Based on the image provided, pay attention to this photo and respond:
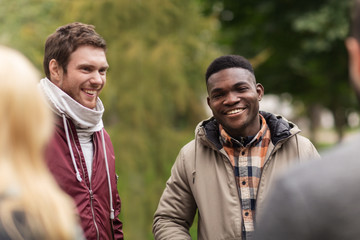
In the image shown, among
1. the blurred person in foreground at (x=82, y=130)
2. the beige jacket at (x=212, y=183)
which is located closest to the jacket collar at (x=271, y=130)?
the beige jacket at (x=212, y=183)

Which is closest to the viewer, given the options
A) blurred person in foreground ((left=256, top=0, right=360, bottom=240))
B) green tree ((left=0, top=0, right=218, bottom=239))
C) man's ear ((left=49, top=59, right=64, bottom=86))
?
blurred person in foreground ((left=256, top=0, right=360, bottom=240))

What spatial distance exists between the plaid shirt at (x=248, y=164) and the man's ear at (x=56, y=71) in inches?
38.9

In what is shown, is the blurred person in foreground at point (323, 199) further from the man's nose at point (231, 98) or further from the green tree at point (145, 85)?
the green tree at point (145, 85)

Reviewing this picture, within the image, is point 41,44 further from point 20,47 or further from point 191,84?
point 191,84

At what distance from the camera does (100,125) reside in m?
3.25

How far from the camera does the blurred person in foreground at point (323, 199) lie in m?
1.36

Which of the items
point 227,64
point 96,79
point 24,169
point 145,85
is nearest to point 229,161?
point 227,64

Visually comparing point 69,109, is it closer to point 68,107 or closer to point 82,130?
point 68,107

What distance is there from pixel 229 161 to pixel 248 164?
11cm

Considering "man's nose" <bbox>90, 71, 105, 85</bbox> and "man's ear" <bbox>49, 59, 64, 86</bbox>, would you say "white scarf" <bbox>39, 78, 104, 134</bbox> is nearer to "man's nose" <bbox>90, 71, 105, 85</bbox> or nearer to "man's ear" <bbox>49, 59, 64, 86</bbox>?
"man's ear" <bbox>49, 59, 64, 86</bbox>

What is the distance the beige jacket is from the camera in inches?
118

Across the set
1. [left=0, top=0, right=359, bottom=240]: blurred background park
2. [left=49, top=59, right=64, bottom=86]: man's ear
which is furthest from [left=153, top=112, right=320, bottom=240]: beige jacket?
[left=0, top=0, right=359, bottom=240]: blurred background park

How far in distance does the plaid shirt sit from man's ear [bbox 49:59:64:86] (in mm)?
988

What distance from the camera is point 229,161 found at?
3.07 metres
